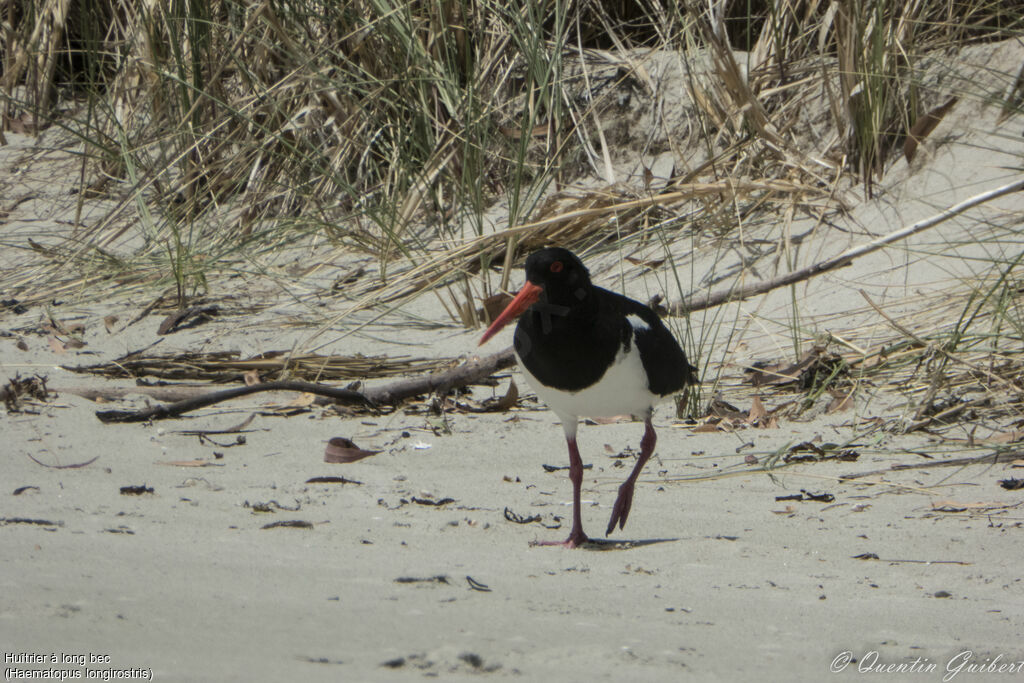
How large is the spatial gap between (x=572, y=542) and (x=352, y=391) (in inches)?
68.4

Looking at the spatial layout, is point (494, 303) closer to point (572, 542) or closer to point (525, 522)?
point (525, 522)

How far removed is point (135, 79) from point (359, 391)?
407 centimetres

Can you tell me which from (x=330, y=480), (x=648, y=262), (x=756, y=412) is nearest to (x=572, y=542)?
(x=330, y=480)

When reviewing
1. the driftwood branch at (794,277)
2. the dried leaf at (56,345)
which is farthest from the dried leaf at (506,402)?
the dried leaf at (56,345)

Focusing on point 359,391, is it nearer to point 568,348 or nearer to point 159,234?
point 568,348

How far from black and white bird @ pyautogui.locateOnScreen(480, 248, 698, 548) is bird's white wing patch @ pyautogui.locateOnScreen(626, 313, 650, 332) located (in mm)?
12

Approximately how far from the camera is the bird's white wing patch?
11.2 ft

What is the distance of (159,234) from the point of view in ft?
21.7

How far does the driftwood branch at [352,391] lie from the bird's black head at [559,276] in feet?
4.73

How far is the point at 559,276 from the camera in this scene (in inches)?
126

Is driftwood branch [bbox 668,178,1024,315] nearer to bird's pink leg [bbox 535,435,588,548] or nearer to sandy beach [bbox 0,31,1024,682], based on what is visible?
sandy beach [bbox 0,31,1024,682]

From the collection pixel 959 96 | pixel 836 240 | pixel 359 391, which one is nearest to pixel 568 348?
pixel 359 391

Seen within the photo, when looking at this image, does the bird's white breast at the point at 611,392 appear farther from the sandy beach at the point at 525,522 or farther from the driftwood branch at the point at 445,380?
the driftwood branch at the point at 445,380

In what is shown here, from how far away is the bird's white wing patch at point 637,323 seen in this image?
3.41 m
